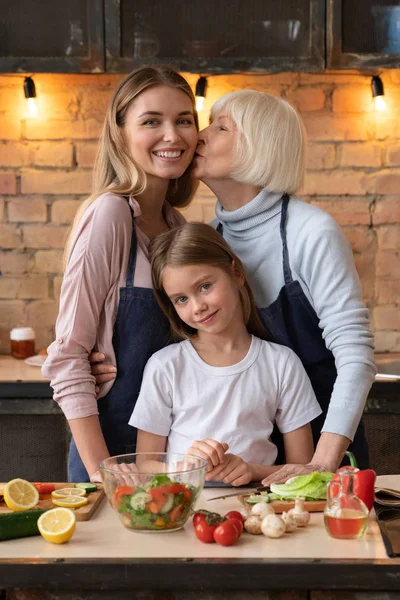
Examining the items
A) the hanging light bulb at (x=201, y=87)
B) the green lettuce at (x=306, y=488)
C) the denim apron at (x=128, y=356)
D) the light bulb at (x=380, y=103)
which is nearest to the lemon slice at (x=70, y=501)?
the green lettuce at (x=306, y=488)

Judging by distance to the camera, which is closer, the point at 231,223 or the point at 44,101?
the point at 231,223

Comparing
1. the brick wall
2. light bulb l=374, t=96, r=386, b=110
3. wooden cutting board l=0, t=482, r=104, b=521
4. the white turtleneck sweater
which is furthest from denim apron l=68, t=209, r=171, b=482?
light bulb l=374, t=96, r=386, b=110

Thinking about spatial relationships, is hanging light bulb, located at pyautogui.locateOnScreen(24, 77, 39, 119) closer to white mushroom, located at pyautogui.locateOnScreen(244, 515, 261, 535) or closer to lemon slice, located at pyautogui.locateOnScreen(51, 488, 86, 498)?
lemon slice, located at pyautogui.locateOnScreen(51, 488, 86, 498)

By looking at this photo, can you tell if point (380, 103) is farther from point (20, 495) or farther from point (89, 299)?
point (20, 495)

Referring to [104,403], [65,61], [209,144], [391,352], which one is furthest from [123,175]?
[391,352]

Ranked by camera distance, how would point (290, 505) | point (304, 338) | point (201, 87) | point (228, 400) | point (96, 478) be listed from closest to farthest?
point (290, 505), point (96, 478), point (228, 400), point (304, 338), point (201, 87)

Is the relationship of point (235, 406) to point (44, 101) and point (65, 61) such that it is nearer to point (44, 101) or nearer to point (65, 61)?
point (65, 61)

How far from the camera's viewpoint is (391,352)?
351 centimetres

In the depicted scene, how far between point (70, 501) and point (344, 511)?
49 cm

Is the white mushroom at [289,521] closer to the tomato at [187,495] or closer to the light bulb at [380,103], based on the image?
the tomato at [187,495]

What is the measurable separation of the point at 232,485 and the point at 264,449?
0.25 meters

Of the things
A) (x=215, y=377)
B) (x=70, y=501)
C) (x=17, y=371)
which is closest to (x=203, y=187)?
(x=17, y=371)

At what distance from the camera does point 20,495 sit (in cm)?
155

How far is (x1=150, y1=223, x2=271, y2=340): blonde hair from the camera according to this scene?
198 cm
